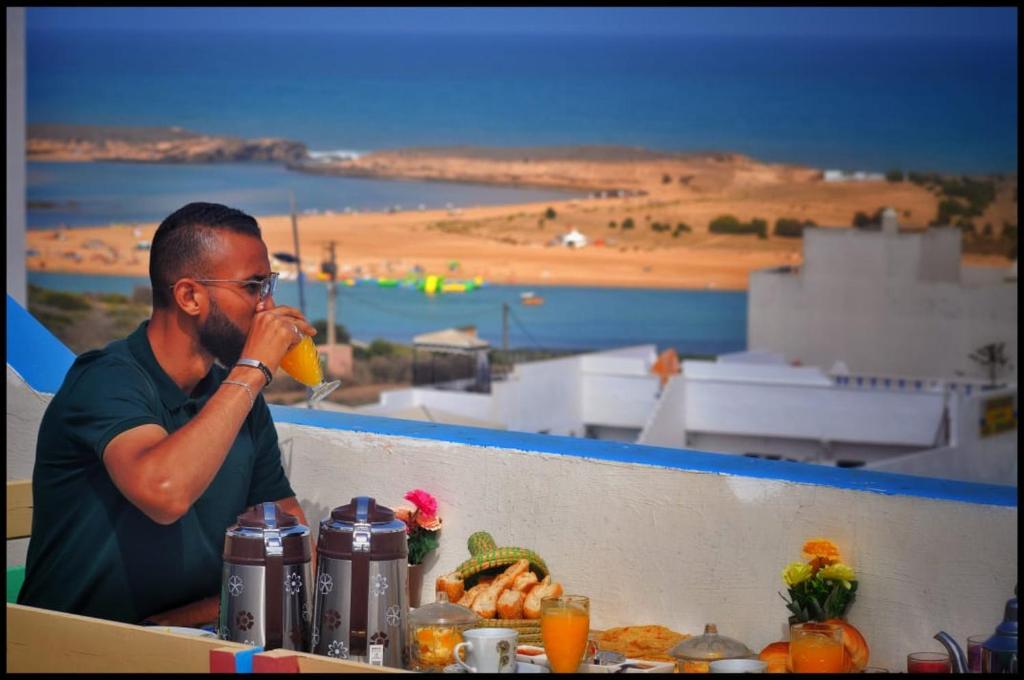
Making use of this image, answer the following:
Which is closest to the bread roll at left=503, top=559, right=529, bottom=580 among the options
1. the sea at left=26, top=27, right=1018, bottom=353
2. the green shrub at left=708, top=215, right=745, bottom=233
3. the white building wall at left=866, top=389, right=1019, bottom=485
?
the white building wall at left=866, top=389, right=1019, bottom=485

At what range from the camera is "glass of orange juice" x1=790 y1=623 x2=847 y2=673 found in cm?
209

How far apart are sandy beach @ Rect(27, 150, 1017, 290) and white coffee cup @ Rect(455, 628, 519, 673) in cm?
3791

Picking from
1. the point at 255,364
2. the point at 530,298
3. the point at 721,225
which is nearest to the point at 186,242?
the point at 255,364

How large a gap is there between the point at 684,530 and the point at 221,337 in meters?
0.82

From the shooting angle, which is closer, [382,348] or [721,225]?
[382,348]

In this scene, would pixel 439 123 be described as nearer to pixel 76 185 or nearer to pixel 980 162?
pixel 76 185

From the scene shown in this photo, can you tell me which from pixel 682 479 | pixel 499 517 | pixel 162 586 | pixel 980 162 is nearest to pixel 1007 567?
pixel 682 479

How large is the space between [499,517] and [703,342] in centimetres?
3592

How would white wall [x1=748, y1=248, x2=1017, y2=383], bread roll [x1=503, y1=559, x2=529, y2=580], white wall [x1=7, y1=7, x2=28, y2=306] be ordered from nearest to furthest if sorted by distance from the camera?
1. bread roll [x1=503, y1=559, x2=529, y2=580]
2. white wall [x1=7, y1=7, x2=28, y2=306]
3. white wall [x1=748, y1=248, x2=1017, y2=383]

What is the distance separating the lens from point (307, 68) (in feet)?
141

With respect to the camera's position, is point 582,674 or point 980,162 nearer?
point 582,674

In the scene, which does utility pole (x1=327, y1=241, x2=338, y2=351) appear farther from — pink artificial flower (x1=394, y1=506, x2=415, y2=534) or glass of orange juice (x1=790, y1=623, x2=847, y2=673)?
glass of orange juice (x1=790, y1=623, x2=847, y2=673)

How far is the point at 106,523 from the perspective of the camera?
2.30 meters

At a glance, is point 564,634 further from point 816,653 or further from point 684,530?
point 684,530
